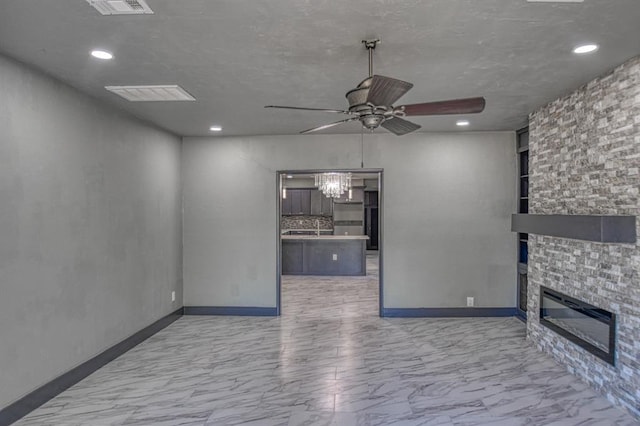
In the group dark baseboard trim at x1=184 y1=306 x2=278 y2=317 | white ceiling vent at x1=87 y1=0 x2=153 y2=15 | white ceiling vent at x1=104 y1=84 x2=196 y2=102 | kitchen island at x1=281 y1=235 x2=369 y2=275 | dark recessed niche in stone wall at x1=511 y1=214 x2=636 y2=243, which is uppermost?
white ceiling vent at x1=87 y1=0 x2=153 y2=15

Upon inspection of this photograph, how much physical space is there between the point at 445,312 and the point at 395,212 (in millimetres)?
1558

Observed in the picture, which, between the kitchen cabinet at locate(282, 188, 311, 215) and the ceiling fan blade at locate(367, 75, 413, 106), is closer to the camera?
the ceiling fan blade at locate(367, 75, 413, 106)

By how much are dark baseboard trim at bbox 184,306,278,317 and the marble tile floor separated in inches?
14.5

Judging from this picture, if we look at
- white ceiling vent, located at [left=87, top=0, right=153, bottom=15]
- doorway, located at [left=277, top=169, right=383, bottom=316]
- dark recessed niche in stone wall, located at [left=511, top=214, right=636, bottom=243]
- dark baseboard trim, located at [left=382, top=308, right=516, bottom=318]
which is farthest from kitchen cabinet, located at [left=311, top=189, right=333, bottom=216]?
white ceiling vent, located at [left=87, top=0, right=153, bottom=15]

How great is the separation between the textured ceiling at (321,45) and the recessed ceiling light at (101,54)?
6cm

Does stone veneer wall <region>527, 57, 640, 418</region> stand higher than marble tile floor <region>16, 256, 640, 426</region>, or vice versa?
stone veneer wall <region>527, 57, 640, 418</region>

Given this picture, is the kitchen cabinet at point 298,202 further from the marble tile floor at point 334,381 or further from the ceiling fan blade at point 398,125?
the ceiling fan blade at point 398,125

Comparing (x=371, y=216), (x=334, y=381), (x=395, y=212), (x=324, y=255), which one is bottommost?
Result: (x=334, y=381)

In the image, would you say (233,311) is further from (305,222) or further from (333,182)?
(305,222)

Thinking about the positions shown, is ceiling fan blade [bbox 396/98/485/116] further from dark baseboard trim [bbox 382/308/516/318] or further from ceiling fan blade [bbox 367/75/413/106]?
dark baseboard trim [bbox 382/308/516/318]

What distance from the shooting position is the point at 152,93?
358 cm

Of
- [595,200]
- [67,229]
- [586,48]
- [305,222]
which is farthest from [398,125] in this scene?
[305,222]

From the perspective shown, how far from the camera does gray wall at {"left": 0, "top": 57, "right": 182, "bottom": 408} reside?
279 centimetres

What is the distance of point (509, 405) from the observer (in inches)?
118
